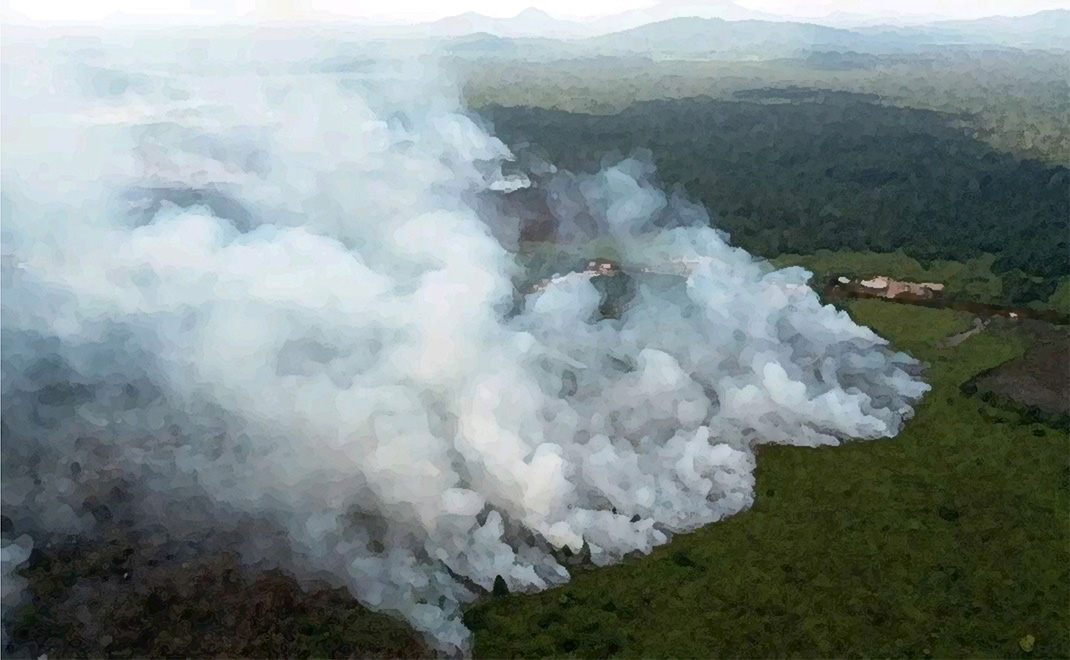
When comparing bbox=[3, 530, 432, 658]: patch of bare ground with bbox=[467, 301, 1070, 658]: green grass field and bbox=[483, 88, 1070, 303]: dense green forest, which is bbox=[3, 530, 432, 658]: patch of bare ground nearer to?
bbox=[467, 301, 1070, 658]: green grass field

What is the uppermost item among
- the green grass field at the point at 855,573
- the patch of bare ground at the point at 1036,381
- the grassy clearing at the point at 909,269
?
the patch of bare ground at the point at 1036,381

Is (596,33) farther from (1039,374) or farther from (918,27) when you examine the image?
(1039,374)

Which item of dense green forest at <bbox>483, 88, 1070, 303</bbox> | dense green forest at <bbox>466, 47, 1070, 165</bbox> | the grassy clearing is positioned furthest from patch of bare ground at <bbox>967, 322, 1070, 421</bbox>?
dense green forest at <bbox>466, 47, 1070, 165</bbox>

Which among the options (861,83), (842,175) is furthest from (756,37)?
(842,175)

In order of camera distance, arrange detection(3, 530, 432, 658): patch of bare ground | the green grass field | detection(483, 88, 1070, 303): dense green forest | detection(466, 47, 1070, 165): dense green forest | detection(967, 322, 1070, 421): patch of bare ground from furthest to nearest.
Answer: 1. detection(466, 47, 1070, 165): dense green forest
2. detection(483, 88, 1070, 303): dense green forest
3. detection(967, 322, 1070, 421): patch of bare ground
4. the green grass field
5. detection(3, 530, 432, 658): patch of bare ground

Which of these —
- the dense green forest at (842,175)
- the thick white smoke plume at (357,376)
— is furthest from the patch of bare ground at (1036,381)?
the dense green forest at (842,175)

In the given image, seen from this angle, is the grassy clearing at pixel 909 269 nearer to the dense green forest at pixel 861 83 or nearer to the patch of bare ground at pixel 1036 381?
the patch of bare ground at pixel 1036 381
